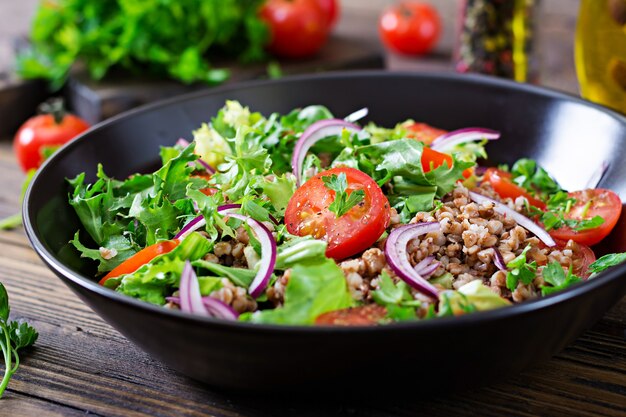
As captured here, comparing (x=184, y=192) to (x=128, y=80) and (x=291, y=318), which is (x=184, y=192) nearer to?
(x=291, y=318)

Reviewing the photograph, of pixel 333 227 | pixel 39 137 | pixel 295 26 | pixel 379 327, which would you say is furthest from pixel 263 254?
pixel 295 26

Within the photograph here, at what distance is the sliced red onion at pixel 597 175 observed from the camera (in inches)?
116

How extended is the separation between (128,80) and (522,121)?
9.01 feet

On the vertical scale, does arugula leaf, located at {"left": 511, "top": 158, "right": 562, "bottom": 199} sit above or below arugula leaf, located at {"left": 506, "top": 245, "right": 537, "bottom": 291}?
below

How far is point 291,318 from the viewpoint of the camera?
192 centimetres

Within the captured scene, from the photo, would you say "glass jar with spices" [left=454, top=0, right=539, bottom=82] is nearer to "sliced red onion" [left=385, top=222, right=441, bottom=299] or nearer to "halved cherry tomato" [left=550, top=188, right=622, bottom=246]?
"halved cherry tomato" [left=550, top=188, right=622, bottom=246]

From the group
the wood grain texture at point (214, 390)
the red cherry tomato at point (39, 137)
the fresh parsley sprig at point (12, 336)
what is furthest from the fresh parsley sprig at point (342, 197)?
the red cherry tomato at point (39, 137)

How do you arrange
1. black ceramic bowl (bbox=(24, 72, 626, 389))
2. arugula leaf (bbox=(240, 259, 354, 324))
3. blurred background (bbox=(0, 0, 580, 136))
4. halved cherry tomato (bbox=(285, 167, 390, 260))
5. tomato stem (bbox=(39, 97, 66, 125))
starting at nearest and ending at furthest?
black ceramic bowl (bbox=(24, 72, 626, 389))
arugula leaf (bbox=(240, 259, 354, 324))
halved cherry tomato (bbox=(285, 167, 390, 260))
tomato stem (bbox=(39, 97, 66, 125))
blurred background (bbox=(0, 0, 580, 136))

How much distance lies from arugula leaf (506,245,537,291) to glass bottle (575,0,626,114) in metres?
1.70

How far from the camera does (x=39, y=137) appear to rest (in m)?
4.23

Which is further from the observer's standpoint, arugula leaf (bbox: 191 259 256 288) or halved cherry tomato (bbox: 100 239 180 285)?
halved cherry tomato (bbox: 100 239 180 285)

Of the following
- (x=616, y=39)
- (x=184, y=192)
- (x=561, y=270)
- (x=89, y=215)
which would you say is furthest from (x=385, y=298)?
(x=616, y=39)

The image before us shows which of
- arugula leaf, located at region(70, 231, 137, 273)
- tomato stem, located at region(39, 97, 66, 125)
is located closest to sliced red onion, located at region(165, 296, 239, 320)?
arugula leaf, located at region(70, 231, 137, 273)

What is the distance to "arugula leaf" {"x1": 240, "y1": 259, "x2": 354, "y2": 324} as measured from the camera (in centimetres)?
192
